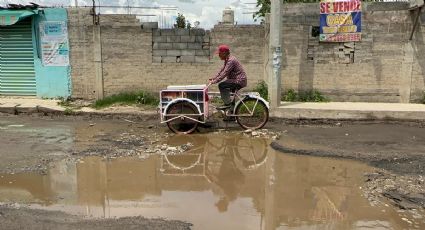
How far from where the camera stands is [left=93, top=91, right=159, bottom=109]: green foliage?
1120cm

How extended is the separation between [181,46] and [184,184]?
247 inches

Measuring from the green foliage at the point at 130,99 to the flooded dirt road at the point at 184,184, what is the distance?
280cm

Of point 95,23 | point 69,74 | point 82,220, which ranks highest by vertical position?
point 95,23

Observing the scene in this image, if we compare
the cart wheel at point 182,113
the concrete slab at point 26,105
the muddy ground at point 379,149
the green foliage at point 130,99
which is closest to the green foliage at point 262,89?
the muddy ground at point 379,149

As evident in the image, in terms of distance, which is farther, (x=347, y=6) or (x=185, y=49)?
(x=185, y=49)

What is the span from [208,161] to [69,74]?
6.75m

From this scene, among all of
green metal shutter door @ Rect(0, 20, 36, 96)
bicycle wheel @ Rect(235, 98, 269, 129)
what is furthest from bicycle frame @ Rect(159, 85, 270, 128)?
green metal shutter door @ Rect(0, 20, 36, 96)

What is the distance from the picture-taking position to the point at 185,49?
443 inches

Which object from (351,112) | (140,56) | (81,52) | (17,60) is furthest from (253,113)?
(17,60)

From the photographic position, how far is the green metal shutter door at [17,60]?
473 inches

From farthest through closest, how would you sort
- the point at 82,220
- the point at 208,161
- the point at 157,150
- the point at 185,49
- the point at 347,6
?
the point at 185,49 → the point at 347,6 → the point at 157,150 → the point at 208,161 → the point at 82,220

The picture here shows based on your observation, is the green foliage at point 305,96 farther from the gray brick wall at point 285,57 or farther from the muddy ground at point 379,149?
the muddy ground at point 379,149

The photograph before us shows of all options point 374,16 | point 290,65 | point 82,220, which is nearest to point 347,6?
point 374,16

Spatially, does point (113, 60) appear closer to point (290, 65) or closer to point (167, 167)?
point (290, 65)
